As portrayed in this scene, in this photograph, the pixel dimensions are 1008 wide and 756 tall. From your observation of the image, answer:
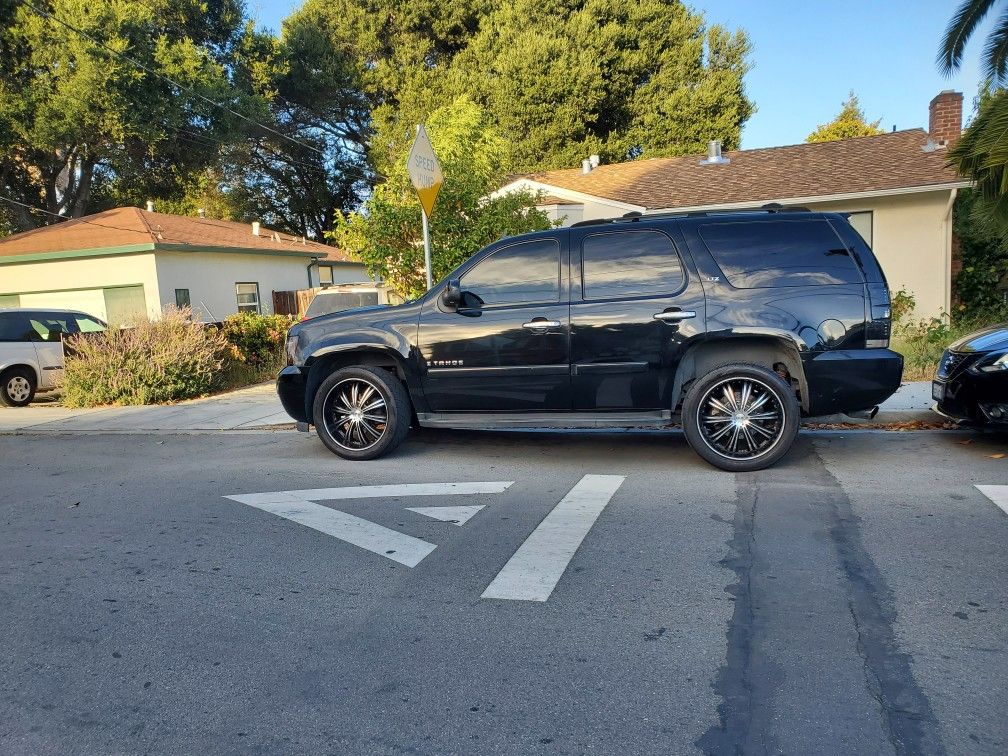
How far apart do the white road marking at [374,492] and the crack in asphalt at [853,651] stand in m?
2.06

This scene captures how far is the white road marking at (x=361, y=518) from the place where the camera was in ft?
15.8

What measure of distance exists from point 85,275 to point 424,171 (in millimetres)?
15039

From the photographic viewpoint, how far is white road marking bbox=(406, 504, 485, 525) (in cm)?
534

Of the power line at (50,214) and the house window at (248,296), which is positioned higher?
the power line at (50,214)

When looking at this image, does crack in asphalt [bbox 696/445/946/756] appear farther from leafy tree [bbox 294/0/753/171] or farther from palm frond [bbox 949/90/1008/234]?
leafy tree [bbox 294/0/753/171]

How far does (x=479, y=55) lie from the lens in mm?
31891

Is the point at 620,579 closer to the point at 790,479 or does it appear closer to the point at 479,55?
the point at 790,479

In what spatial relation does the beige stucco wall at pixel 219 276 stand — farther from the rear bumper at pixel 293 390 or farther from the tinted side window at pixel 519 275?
the tinted side window at pixel 519 275

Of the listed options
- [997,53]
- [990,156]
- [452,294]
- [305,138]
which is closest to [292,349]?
[452,294]

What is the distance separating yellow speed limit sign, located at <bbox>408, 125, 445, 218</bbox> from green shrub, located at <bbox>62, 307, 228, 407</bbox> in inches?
210

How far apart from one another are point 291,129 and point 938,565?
3540 centimetres

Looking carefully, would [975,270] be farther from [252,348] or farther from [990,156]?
[252,348]

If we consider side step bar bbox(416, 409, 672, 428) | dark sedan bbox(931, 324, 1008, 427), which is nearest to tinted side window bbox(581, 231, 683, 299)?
side step bar bbox(416, 409, 672, 428)

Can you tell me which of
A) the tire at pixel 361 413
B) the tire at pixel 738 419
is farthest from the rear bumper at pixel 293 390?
the tire at pixel 738 419
